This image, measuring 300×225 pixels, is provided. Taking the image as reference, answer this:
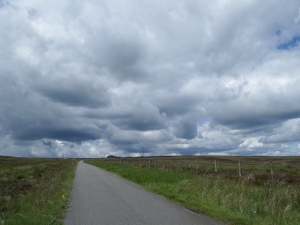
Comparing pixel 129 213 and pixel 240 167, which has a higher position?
pixel 240 167

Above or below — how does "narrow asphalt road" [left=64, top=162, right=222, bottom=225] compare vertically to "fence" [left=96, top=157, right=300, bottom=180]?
below

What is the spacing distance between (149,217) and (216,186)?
6.84m

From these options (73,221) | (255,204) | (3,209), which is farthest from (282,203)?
(3,209)

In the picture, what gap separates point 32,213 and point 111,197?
4.54 m

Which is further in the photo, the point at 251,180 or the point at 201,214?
the point at 251,180

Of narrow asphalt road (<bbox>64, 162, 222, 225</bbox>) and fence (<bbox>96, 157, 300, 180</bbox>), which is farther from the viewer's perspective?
fence (<bbox>96, 157, 300, 180</bbox>)

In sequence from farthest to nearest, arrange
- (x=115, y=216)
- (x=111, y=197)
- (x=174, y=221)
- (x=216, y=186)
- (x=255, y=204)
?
(x=216, y=186)
(x=111, y=197)
(x=255, y=204)
(x=115, y=216)
(x=174, y=221)

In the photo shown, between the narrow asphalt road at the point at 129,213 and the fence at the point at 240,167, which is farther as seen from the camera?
the fence at the point at 240,167

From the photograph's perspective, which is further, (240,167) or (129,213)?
(240,167)

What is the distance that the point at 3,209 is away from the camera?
1199cm

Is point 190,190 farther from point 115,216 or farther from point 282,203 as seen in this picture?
point 115,216

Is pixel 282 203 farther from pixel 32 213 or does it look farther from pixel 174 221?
pixel 32 213

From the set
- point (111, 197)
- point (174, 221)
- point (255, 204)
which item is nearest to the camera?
point (174, 221)

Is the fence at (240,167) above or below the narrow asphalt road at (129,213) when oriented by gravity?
above
